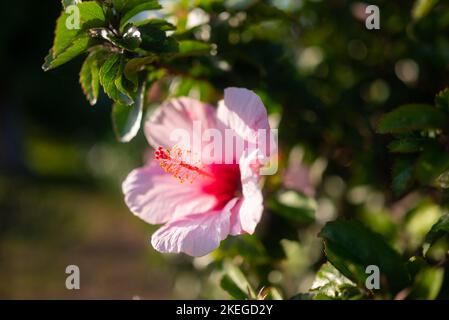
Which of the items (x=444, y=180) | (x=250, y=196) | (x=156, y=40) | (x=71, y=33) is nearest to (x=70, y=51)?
(x=71, y=33)

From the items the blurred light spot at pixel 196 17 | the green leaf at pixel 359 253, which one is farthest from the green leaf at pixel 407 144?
the blurred light spot at pixel 196 17

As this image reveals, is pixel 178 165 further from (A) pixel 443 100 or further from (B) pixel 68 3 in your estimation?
(A) pixel 443 100

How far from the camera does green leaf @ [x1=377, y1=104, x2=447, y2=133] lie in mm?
857

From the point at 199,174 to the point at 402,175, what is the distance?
342mm

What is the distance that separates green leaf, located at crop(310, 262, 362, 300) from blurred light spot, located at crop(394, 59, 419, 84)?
2.31 feet

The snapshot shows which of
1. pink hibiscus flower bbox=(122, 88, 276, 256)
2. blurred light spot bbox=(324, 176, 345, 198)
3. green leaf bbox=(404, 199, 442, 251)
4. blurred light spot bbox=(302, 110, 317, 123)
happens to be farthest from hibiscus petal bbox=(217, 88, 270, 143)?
blurred light spot bbox=(324, 176, 345, 198)

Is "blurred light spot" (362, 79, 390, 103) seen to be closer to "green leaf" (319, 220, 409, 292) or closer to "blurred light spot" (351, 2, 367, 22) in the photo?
"blurred light spot" (351, 2, 367, 22)

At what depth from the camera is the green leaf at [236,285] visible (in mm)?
918

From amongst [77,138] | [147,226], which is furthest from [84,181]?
[147,226]

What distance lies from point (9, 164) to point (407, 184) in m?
8.92

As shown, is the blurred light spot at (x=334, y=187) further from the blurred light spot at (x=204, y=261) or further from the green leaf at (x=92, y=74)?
the green leaf at (x=92, y=74)

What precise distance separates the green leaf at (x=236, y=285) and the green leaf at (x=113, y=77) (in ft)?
1.13
